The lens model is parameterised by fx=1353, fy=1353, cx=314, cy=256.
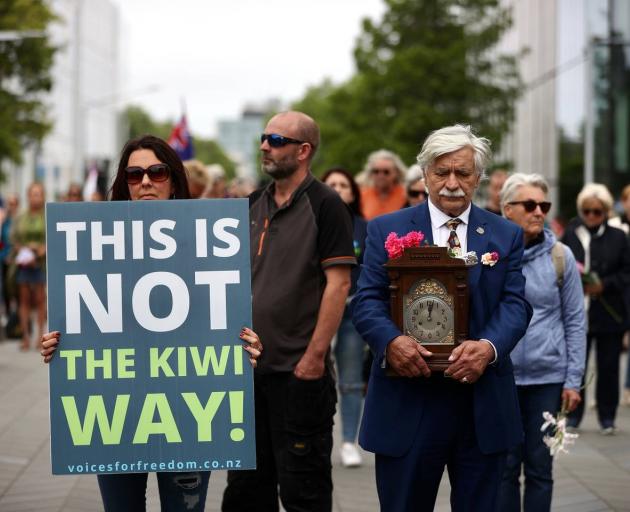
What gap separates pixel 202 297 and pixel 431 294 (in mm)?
799

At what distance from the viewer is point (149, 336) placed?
15.1 ft

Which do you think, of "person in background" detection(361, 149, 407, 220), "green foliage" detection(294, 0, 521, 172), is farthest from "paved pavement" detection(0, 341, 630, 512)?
"green foliage" detection(294, 0, 521, 172)

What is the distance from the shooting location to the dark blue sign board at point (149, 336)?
179 inches

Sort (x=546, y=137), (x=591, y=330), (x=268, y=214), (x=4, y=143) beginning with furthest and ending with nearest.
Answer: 1. (x=546, y=137)
2. (x=4, y=143)
3. (x=591, y=330)
4. (x=268, y=214)

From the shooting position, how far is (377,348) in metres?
4.66

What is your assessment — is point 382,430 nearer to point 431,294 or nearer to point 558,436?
point 431,294

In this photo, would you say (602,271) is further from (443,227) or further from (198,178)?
(443,227)

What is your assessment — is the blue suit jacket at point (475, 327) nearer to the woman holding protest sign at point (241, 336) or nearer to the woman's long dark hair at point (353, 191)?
the woman holding protest sign at point (241, 336)

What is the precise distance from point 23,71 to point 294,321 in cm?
2705

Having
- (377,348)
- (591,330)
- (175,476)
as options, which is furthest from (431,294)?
(591,330)

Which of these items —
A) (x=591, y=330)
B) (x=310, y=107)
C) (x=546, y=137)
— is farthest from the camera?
(x=310, y=107)

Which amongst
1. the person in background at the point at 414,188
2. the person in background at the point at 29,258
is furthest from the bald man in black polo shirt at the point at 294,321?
the person in background at the point at 29,258

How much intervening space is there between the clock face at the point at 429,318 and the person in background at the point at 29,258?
1243cm

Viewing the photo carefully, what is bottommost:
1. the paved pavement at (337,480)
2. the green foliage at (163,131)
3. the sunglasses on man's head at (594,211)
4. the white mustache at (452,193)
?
the paved pavement at (337,480)
